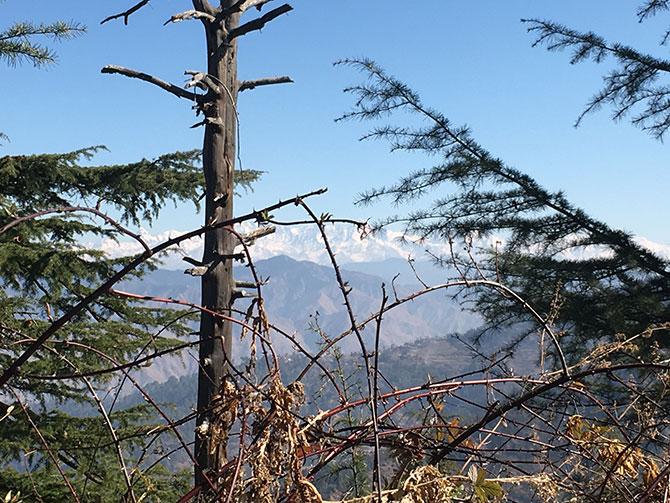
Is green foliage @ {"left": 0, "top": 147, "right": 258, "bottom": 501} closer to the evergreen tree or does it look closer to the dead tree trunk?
the evergreen tree

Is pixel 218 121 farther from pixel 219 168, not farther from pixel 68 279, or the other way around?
pixel 68 279

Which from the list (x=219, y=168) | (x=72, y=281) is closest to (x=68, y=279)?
(x=72, y=281)

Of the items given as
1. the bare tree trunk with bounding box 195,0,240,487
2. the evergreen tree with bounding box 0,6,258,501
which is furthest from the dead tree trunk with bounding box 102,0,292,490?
the evergreen tree with bounding box 0,6,258,501

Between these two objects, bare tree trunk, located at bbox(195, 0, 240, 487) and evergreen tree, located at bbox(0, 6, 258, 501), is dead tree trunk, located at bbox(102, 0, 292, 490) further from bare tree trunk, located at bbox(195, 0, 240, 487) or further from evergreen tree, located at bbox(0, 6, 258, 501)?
evergreen tree, located at bbox(0, 6, 258, 501)

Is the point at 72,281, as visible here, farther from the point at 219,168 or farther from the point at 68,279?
the point at 219,168

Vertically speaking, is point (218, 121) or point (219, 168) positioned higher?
point (218, 121)

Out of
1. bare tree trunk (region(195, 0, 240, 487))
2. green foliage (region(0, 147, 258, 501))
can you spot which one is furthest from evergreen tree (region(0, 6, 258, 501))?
bare tree trunk (region(195, 0, 240, 487))

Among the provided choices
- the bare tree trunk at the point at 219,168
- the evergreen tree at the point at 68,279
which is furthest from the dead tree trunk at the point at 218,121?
the evergreen tree at the point at 68,279

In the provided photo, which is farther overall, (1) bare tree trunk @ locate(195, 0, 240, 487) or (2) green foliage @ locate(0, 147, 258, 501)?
(2) green foliage @ locate(0, 147, 258, 501)

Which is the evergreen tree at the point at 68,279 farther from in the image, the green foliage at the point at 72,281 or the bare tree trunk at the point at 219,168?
the bare tree trunk at the point at 219,168

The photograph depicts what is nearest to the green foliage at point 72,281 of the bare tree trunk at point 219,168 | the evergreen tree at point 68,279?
the evergreen tree at point 68,279

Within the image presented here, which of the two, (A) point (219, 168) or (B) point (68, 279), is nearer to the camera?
(A) point (219, 168)

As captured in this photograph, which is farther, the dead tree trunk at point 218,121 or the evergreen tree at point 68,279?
the evergreen tree at point 68,279

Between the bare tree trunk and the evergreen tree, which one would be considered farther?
the evergreen tree
